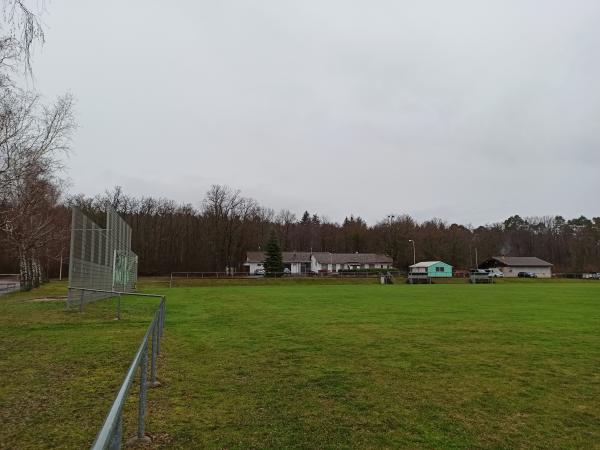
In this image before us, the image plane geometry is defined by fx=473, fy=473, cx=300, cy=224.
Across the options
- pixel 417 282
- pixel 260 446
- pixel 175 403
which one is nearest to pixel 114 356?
pixel 175 403

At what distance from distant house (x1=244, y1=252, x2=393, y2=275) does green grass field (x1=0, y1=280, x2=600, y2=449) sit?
81655 mm

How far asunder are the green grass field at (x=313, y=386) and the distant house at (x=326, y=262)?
81.7 metres

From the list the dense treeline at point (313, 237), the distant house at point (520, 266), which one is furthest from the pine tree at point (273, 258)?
the distant house at point (520, 266)

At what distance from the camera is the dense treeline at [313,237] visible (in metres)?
86.4

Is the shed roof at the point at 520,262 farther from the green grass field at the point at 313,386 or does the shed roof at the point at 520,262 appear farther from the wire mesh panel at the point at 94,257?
the green grass field at the point at 313,386

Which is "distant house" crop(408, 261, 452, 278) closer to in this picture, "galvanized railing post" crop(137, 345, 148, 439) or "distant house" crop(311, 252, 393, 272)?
"distant house" crop(311, 252, 393, 272)

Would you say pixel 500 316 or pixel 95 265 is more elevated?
pixel 95 265

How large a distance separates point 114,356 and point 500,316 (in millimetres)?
14820

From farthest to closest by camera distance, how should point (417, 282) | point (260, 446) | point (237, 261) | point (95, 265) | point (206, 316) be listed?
point (237, 261)
point (417, 282)
point (95, 265)
point (206, 316)
point (260, 446)

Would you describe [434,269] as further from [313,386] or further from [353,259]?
[313,386]

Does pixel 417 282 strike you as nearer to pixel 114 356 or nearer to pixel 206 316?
pixel 206 316

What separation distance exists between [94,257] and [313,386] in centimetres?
1629

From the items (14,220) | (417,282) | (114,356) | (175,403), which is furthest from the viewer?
(417,282)

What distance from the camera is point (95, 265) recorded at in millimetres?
20781
